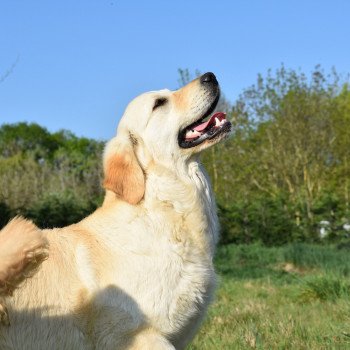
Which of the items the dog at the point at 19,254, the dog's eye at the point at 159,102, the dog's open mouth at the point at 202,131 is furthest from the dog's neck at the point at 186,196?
the dog at the point at 19,254

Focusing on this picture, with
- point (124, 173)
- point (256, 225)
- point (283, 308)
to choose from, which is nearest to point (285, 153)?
point (256, 225)

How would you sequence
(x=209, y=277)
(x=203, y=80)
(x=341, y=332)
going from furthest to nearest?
(x=341, y=332), (x=203, y=80), (x=209, y=277)

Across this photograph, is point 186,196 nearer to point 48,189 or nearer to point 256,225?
point 256,225

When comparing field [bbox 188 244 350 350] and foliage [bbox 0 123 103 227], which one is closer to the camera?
field [bbox 188 244 350 350]

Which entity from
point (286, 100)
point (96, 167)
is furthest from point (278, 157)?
point (96, 167)

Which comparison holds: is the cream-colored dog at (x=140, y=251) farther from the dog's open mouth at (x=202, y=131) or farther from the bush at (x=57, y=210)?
the bush at (x=57, y=210)

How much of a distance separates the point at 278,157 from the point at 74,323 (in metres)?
19.0

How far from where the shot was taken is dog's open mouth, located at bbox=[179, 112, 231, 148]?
4.32 metres

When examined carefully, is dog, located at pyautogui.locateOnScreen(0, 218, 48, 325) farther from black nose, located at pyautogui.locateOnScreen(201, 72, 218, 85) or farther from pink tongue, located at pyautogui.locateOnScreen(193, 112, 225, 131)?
black nose, located at pyautogui.locateOnScreen(201, 72, 218, 85)

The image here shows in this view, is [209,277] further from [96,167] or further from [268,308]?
[96,167]

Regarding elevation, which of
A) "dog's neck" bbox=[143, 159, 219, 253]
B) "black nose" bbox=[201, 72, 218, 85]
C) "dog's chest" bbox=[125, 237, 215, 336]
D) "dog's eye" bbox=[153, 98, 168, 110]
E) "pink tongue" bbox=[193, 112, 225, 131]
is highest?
"black nose" bbox=[201, 72, 218, 85]

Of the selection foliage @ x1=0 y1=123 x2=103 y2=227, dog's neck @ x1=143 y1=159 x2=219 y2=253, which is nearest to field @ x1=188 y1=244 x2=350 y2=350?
dog's neck @ x1=143 y1=159 x2=219 y2=253

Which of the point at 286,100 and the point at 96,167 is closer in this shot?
the point at 286,100

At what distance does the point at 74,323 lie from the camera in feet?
11.4
